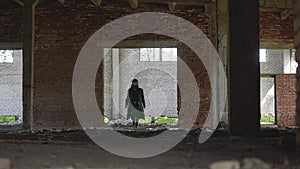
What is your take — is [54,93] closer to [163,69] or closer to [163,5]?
[163,5]

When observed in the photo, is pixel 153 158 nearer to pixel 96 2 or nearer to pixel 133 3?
pixel 133 3

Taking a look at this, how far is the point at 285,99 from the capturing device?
17.5 meters

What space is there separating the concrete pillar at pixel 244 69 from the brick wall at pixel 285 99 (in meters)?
11.1

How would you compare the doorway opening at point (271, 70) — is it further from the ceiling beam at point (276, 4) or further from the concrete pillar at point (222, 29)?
the concrete pillar at point (222, 29)

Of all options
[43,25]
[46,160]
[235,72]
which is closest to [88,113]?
[43,25]

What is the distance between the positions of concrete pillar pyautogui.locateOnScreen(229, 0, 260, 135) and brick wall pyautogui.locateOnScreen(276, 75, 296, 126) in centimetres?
1107

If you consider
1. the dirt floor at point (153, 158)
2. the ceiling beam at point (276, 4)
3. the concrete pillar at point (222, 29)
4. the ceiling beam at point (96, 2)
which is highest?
the ceiling beam at point (96, 2)

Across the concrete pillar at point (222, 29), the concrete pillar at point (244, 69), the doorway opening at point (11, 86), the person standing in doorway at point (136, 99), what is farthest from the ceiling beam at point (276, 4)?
the doorway opening at point (11, 86)

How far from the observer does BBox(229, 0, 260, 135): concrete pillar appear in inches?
258

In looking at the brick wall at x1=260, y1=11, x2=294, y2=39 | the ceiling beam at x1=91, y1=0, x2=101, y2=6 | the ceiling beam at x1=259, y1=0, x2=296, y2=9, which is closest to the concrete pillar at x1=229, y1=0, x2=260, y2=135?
the ceiling beam at x1=259, y1=0, x2=296, y2=9

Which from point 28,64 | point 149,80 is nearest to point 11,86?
point 149,80

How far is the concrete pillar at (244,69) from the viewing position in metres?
6.55

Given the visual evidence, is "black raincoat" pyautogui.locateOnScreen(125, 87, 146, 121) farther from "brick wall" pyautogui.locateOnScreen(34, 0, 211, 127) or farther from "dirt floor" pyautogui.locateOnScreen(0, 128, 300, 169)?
"dirt floor" pyautogui.locateOnScreen(0, 128, 300, 169)

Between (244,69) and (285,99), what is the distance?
11.5 metres
